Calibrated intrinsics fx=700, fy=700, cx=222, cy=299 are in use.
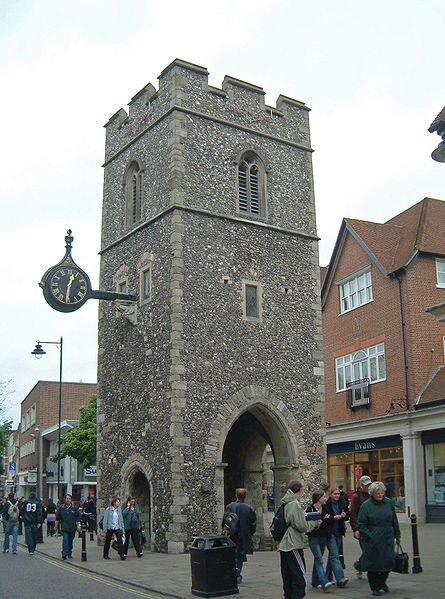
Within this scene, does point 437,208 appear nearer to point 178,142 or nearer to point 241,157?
point 241,157

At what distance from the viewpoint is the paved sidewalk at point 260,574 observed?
34.7 feet

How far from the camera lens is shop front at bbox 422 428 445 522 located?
2517cm

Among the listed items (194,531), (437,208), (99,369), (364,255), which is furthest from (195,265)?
(437,208)

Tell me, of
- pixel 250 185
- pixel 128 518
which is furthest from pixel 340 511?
pixel 250 185

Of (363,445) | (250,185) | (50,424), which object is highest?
(250,185)

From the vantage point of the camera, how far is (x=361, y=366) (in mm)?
Answer: 29594

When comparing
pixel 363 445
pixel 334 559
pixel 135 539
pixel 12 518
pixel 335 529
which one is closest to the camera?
pixel 334 559

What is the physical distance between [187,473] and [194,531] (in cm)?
142

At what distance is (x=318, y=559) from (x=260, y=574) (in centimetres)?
290

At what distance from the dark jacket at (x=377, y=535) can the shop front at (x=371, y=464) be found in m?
16.8

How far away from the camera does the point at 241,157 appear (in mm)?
21219

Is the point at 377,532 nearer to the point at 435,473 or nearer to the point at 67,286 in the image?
the point at 67,286

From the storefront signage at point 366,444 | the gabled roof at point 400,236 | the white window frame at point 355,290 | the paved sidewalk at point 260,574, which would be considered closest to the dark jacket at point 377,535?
the paved sidewalk at point 260,574

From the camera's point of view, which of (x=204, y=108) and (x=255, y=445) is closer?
(x=204, y=108)
